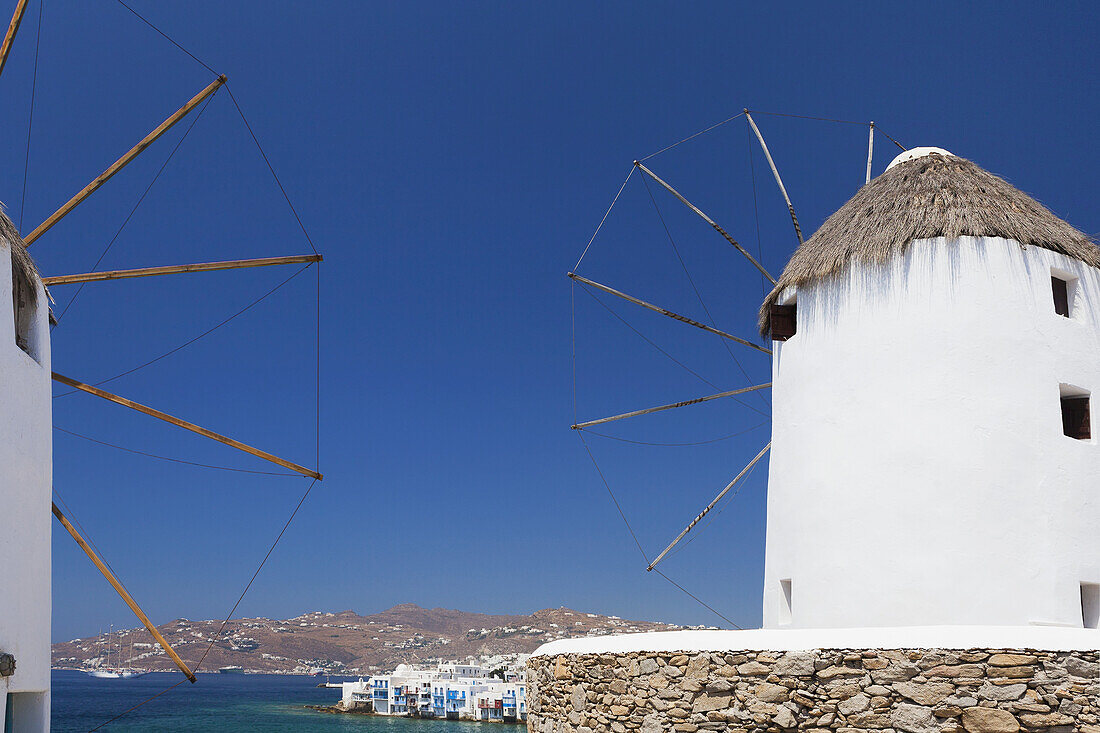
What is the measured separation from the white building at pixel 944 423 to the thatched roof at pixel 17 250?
A: 27.8 ft

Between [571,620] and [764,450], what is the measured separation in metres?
101

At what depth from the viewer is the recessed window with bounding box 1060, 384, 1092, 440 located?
9.99 meters

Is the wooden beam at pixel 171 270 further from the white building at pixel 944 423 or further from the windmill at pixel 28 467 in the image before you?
the white building at pixel 944 423

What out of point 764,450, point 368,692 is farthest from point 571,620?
point 764,450

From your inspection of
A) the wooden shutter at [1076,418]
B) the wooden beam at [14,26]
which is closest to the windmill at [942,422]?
the wooden shutter at [1076,418]

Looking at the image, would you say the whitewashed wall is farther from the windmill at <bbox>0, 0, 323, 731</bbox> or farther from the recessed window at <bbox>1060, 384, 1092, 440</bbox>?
the windmill at <bbox>0, 0, 323, 731</bbox>

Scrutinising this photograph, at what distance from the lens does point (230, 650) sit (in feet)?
624

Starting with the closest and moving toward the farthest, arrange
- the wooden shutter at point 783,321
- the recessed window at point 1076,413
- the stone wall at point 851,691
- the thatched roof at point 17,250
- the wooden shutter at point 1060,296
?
the stone wall at point 851,691
the thatched roof at point 17,250
the recessed window at point 1076,413
the wooden shutter at point 1060,296
the wooden shutter at point 783,321

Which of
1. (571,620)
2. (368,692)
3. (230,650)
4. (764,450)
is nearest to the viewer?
(764,450)

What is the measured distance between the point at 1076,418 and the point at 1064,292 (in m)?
1.36

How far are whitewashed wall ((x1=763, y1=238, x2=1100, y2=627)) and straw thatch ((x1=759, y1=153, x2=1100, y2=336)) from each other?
157 mm

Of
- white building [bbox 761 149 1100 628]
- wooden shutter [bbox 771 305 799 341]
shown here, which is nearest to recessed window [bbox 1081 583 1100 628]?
white building [bbox 761 149 1100 628]

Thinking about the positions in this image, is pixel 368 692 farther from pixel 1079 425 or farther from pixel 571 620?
pixel 1079 425

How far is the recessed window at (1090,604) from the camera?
31.0 ft
